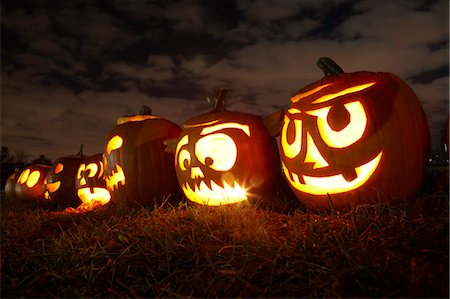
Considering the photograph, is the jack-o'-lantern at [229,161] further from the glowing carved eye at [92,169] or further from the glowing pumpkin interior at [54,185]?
the glowing pumpkin interior at [54,185]

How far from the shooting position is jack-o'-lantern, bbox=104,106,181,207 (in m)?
3.87

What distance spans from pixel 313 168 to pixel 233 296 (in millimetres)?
1259

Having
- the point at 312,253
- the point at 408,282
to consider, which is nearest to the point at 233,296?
the point at 312,253

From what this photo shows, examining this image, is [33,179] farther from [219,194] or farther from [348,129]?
[348,129]

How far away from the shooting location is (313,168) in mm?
2525

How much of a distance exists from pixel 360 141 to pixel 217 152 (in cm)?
133

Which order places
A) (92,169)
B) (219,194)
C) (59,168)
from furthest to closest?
(59,168), (92,169), (219,194)

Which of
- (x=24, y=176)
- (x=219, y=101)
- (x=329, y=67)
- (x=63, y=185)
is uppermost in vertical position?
(x=329, y=67)

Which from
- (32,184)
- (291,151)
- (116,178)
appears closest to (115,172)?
(116,178)

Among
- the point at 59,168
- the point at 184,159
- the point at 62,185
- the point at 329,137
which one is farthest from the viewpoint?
the point at 59,168

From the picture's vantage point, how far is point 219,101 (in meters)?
3.59

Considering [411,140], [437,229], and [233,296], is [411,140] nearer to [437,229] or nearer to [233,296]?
[437,229]

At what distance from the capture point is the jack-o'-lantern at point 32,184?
267 inches

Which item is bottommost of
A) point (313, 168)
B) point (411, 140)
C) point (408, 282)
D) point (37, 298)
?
point (37, 298)
